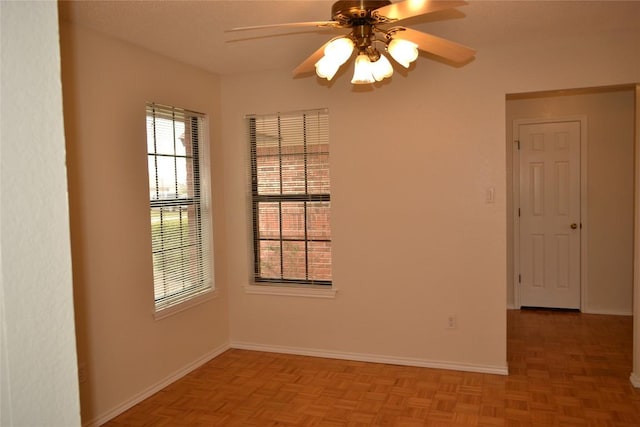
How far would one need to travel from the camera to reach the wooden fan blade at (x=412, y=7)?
5.87 ft

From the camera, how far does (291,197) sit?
168 inches

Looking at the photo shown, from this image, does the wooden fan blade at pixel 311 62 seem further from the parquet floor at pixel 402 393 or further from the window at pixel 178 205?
the parquet floor at pixel 402 393

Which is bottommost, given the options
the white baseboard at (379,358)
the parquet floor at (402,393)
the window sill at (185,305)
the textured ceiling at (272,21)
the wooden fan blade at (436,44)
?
the parquet floor at (402,393)

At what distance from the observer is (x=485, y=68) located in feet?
11.9

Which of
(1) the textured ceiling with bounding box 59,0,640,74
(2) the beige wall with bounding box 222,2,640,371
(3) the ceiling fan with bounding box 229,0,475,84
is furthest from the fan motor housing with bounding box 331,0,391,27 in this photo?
(2) the beige wall with bounding box 222,2,640,371

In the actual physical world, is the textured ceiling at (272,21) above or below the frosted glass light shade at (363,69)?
above

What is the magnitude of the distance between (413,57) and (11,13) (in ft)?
6.08

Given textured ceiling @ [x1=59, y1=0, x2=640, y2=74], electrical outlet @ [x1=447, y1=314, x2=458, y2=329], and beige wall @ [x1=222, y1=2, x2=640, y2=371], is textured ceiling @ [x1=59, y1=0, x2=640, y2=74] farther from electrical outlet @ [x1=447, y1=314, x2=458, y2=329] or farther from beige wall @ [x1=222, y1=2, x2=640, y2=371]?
electrical outlet @ [x1=447, y1=314, x2=458, y2=329]


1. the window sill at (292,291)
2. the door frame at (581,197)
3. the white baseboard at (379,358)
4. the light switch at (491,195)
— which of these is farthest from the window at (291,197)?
the door frame at (581,197)

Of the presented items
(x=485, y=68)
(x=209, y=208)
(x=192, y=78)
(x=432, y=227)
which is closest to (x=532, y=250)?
(x=432, y=227)

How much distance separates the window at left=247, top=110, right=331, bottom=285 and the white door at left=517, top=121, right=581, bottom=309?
257cm

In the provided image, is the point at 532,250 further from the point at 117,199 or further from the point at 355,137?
the point at 117,199

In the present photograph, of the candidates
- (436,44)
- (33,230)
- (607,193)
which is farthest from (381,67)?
(607,193)

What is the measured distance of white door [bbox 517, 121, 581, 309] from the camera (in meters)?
5.32
